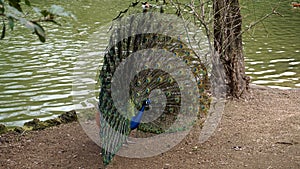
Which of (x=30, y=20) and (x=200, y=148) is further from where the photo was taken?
(x=200, y=148)

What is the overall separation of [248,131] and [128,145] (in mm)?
1575

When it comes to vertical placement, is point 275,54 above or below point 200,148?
below

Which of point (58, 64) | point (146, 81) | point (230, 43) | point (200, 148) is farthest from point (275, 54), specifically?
point (146, 81)

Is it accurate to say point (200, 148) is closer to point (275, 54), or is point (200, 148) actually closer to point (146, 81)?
point (146, 81)

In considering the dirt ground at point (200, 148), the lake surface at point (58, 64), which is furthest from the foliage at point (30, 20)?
the lake surface at point (58, 64)

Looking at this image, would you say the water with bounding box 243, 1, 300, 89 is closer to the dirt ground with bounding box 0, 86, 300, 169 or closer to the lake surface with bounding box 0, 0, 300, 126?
the lake surface with bounding box 0, 0, 300, 126

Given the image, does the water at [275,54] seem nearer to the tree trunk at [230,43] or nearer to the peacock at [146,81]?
the tree trunk at [230,43]

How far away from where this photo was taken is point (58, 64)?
1033 cm

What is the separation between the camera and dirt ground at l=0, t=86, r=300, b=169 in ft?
16.4

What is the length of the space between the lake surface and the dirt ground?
1.51 m

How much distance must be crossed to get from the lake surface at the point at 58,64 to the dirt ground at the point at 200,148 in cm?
151

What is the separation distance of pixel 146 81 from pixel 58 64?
5560 millimetres

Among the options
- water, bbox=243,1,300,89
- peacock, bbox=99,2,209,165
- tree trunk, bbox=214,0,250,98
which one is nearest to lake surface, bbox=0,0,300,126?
water, bbox=243,1,300,89

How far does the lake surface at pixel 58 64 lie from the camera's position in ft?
25.9
